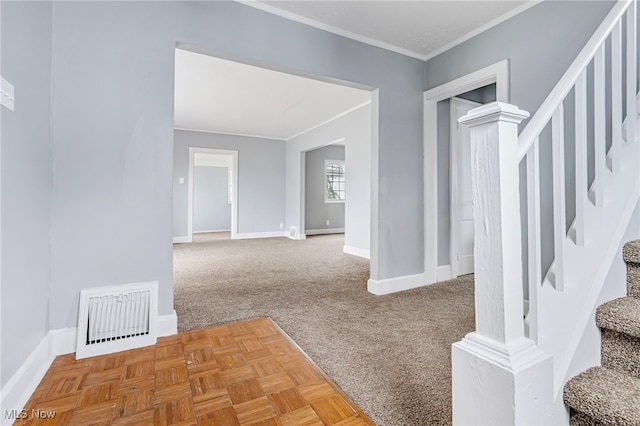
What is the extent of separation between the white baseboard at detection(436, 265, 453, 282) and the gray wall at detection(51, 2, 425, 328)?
8.21 ft

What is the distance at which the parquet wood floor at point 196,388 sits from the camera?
3.82 feet

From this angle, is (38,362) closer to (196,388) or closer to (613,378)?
(196,388)

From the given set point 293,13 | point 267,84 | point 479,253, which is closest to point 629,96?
point 479,253

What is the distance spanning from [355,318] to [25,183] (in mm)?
1959

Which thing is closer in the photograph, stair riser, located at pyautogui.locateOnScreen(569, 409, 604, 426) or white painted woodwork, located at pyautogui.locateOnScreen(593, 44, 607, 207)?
stair riser, located at pyautogui.locateOnScreen(569, 409, 604, 426)

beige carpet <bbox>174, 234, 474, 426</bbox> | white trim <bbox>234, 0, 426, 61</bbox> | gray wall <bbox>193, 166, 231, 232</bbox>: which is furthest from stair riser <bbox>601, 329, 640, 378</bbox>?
gray wall <bbox>193, 166, 231, 232</bbox>

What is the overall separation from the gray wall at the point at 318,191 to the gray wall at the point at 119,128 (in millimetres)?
5320

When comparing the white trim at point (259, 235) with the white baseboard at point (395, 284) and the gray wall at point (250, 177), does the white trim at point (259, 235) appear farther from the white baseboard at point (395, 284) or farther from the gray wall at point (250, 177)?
the white baseboard at point (395, 284)

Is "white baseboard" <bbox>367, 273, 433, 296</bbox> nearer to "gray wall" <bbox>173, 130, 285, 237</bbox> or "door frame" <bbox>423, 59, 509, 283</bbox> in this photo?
"door frame" <bbox>423, 59, 509, 283</bbox>

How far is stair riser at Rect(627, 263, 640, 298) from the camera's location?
112cm

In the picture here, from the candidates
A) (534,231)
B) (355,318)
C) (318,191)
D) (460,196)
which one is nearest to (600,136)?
(534,231)

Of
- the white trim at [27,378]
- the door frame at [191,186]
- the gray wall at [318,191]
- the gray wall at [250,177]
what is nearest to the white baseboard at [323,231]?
the gray wall at [318,191]

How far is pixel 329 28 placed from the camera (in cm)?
248

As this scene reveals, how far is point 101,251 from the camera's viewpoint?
1742 millimetres
